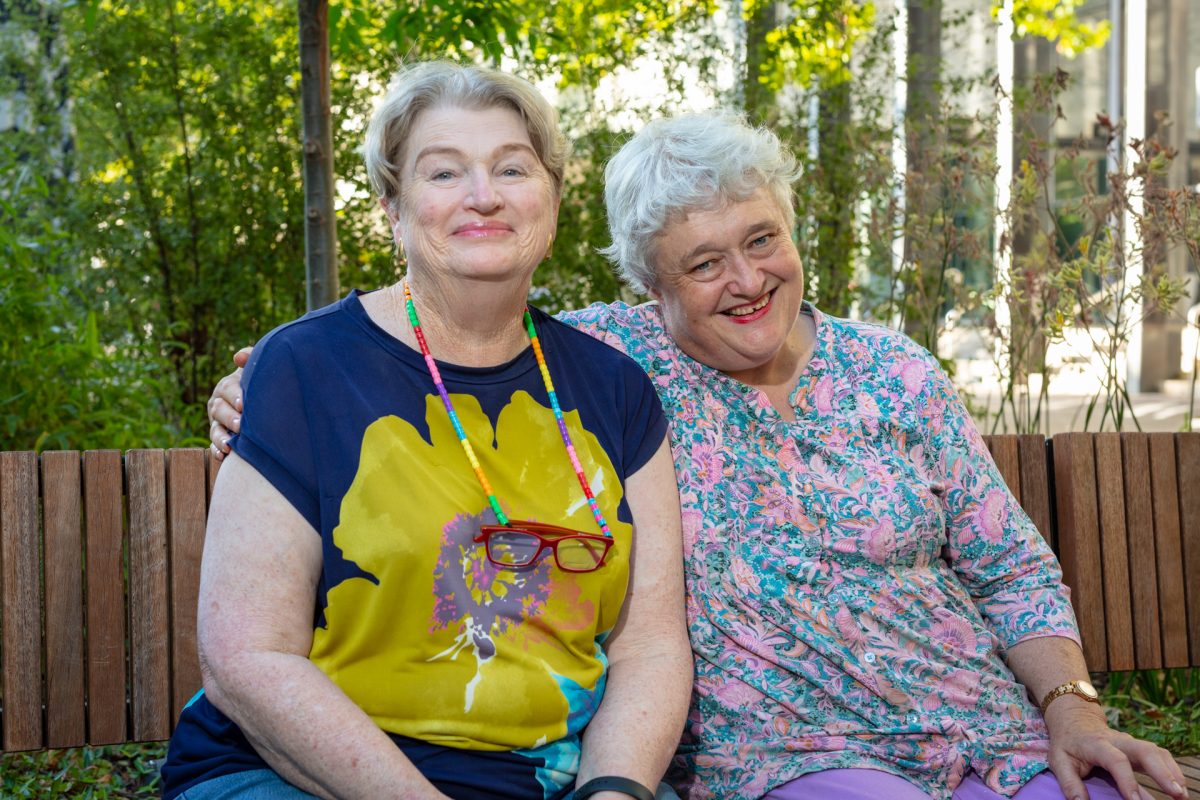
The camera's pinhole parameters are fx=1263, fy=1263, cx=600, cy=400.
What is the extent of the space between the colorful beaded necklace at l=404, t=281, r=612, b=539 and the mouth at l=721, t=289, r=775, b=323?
1.54 ft

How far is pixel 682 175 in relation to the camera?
2.59 meters

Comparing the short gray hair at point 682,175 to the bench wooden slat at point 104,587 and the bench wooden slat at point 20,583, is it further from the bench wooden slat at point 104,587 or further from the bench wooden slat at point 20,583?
the bench wooden slat at point 20,583

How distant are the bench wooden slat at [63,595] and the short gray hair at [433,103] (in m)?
0.95

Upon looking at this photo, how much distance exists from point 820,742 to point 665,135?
1.27 metres

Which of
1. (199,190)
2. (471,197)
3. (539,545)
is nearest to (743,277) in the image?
(471,197)

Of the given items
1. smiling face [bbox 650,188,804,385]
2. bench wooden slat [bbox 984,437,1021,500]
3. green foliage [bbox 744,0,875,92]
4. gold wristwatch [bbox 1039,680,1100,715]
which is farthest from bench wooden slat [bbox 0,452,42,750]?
green foliage [bbox 744,0,875,92]

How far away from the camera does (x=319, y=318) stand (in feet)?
7.27

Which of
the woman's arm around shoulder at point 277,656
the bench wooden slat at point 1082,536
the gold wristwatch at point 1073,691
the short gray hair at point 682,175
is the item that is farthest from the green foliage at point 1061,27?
the woman's arm around shoulder at point 277,656

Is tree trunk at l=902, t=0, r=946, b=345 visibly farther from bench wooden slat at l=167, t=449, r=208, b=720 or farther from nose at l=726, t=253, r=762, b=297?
bench wooden slat at l=167, t=449, r=208, b=720

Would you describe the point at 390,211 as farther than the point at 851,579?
No

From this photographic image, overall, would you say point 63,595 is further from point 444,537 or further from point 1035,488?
point 1035,488

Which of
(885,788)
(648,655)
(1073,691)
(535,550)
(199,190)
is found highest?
(199,190)

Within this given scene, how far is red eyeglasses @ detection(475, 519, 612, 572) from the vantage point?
211 centimetres

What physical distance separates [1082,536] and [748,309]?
3.93ft
